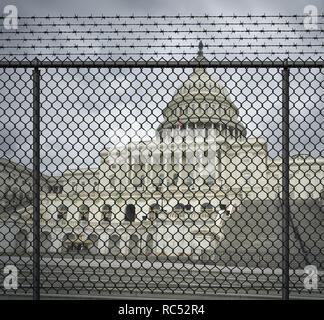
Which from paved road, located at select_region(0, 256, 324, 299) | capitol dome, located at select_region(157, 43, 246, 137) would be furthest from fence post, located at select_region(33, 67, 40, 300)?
capitol dome, located at select_region(157, 43, 246, 137)

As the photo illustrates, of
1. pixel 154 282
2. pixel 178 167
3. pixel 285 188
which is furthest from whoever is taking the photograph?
pixel 178 167

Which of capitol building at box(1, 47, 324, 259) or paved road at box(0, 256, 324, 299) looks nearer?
paved road at box(0, 256, 324, 299)

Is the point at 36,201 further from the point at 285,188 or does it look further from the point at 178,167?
the point at 178,167

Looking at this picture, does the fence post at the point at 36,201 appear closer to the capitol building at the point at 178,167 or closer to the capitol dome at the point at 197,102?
the capitol building at the point at 178,167

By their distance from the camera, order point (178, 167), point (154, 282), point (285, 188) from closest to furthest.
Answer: point (285, 188) → point (154, 282) → point (178, 167)

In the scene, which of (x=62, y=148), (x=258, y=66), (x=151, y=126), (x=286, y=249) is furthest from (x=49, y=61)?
(x=286, y=249)

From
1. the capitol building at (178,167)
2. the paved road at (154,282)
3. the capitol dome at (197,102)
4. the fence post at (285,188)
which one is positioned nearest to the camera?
the fence post at (285,188)

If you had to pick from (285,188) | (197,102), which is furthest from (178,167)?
(285,188)

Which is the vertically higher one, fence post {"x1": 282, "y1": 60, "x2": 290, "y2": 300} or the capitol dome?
the capitol dome

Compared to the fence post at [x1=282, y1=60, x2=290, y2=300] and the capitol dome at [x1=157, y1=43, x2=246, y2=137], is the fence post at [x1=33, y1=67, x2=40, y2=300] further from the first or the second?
the fence post at [x1=282, y1=60, x2=290, y2=300]

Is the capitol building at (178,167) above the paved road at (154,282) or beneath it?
above

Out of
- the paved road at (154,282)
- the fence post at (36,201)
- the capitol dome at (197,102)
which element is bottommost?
the paved road at (154,282)

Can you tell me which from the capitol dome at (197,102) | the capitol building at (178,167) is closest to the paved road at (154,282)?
the capitol building at (178,167)

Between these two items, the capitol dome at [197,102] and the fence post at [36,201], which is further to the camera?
the capitol dome at [197,102]
